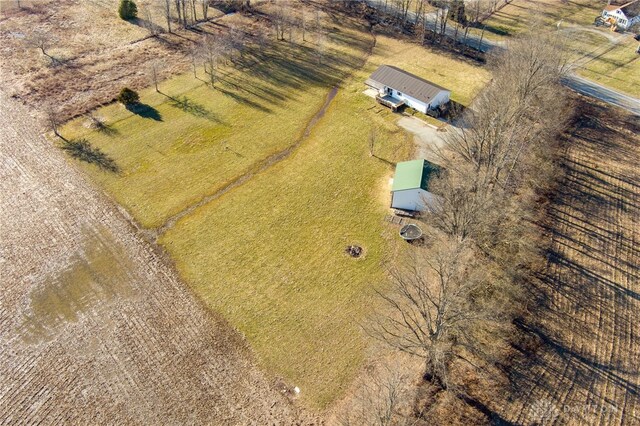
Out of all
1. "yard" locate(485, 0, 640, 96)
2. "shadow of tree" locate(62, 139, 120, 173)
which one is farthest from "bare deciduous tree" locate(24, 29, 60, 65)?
"yard" locate(485, 0, 640, 96)

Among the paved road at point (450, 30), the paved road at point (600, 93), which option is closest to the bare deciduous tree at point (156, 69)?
the paved road at point (450, 30)

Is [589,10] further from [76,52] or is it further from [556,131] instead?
[76,52]

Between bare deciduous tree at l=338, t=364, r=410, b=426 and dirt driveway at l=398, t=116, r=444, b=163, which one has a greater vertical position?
dirt driveway at l=398, t=116, r=444, b=163

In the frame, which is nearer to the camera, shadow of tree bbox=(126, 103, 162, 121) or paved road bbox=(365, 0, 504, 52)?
shadow of tree bbox=(126, 103, 162, 121)

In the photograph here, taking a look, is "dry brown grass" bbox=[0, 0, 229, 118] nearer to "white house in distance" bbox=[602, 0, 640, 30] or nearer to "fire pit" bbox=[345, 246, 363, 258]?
"fire pit" bbox=[345, 246, 363, 258]

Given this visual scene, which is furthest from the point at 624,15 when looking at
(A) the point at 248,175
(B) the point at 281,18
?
(A) the point at 248,175

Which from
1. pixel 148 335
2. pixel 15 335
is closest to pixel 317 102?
pixel 148 335
